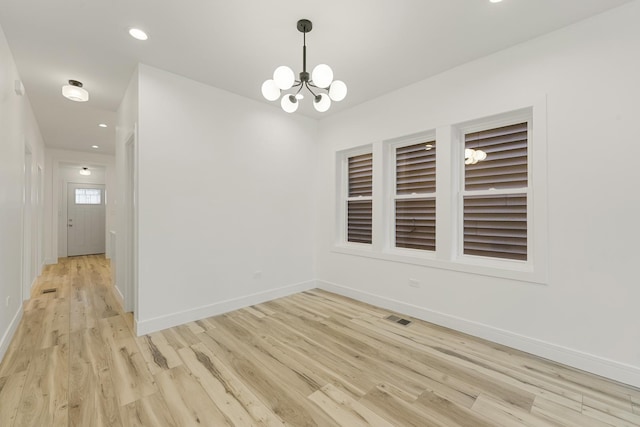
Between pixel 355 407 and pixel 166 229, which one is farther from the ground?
pixel 166 229

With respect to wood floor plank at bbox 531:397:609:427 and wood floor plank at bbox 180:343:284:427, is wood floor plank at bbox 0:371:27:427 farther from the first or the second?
wood floor plank at bbox 531:397:609:427

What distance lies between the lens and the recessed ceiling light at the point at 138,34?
95.2 inches

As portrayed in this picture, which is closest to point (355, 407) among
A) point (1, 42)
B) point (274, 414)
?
point (274, 414)

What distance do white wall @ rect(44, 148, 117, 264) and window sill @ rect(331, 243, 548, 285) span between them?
5732mm

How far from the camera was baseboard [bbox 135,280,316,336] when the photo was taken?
9.71 ft

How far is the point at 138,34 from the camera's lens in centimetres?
247

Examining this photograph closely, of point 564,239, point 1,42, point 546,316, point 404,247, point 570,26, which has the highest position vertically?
point 570,26

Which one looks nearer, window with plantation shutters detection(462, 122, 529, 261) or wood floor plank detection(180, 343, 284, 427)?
wood floor plank detection(180, 343, 284, 427)

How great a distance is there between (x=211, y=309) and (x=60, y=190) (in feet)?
24.3

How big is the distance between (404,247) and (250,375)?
2408 millimetres

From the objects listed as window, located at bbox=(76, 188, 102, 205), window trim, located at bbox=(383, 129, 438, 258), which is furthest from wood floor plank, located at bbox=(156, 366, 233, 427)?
window, located at bbox=(76, 188, 102, 205)

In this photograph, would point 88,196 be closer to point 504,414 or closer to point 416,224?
point 416,224

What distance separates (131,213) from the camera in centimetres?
356

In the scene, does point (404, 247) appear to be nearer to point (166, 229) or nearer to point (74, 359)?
point (166, 229)
